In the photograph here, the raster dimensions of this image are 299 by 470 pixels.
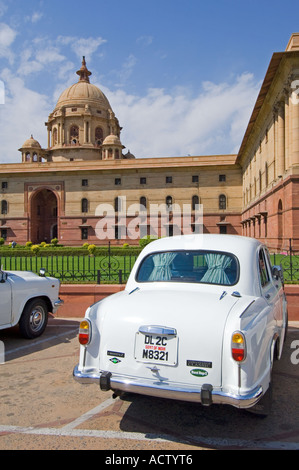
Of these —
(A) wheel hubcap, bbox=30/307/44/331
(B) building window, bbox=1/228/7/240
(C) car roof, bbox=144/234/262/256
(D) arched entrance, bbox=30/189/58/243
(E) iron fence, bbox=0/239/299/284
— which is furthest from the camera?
(D) arched entrance, bbox=30/189/58/243

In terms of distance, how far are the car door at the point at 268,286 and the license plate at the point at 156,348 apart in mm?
1437

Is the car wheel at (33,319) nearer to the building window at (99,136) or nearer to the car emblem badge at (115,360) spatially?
the car emblem badge at (115,360)

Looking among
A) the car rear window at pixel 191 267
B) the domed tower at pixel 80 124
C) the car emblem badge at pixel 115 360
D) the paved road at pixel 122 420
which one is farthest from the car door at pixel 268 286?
the domed tower at pixel 80 124

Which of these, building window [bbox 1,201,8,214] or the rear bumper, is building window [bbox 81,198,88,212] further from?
the rear bumper

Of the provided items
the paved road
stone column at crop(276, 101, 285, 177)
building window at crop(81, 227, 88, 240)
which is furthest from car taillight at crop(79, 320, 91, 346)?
building window at crop(81, 227, 88, 240)

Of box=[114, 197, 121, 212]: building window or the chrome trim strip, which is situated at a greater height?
box=[114, 197, 121, 212]: building window

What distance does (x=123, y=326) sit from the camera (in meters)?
3.26

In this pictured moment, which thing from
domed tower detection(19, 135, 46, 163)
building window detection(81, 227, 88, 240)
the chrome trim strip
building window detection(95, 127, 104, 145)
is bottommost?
the chrome trim strip

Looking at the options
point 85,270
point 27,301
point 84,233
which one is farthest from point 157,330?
point 84,233

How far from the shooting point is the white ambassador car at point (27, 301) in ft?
19.0

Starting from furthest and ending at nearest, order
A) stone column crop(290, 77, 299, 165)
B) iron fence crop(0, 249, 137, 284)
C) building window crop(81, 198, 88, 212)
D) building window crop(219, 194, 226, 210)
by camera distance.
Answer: building window crop(81, 198, 88, 212) → building window crop(219, 194, 226, 210) → stone column crop(290, 77, 299, 165) → iron fence crop(0, 249, 137, 284)

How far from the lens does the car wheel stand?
20.5ft

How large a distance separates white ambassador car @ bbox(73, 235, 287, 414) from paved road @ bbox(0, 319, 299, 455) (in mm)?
Answer: 351

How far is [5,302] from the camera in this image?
5.75 metres
